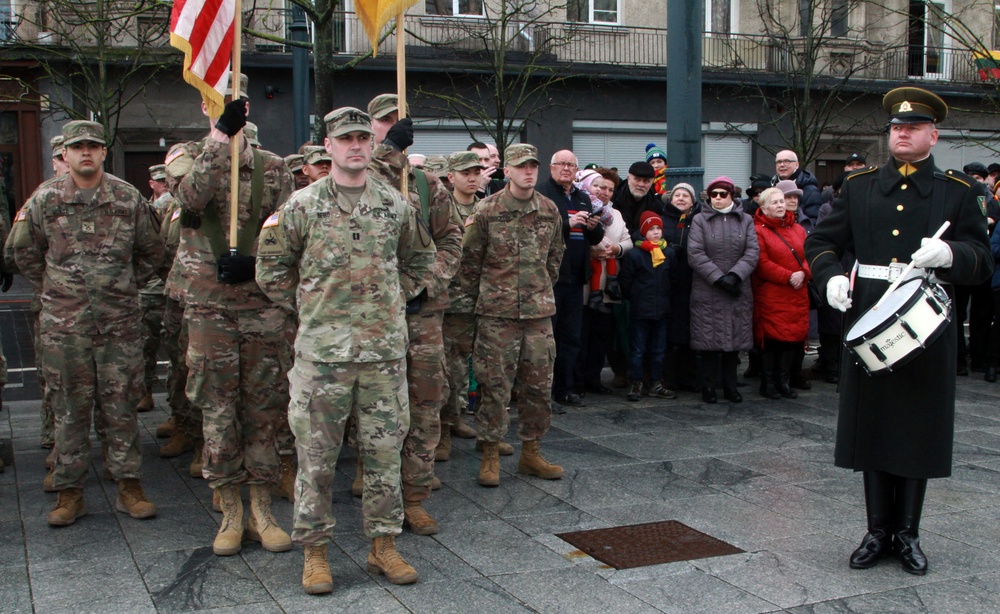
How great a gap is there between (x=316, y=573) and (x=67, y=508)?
192 cm

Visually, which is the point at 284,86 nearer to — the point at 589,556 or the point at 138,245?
the point at 138,245

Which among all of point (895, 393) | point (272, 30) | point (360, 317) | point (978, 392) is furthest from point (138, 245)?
point (272, 30)

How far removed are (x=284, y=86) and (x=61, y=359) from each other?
Result: 18772 mm

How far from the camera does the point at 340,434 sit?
213 inches

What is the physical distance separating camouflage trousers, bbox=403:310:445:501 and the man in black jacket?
9.47 ft

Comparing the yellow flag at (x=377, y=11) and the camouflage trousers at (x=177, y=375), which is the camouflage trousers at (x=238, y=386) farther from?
the yellow flag at (x=377, y=11)

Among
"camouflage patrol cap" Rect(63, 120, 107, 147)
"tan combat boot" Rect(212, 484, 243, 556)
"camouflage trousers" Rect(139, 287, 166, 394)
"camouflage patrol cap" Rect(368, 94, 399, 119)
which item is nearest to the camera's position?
"tan combat boot" Rect(212, 484, 243, 556)

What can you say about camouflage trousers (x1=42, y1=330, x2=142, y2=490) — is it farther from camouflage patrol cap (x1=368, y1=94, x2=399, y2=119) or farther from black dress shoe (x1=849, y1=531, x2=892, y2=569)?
black dress shoe (x1=849, y1=531, x2=892, y2=569)

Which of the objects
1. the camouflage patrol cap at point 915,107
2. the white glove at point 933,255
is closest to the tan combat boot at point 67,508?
the white glove at point 933,255

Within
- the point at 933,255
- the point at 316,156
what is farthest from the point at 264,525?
the point at 933,255

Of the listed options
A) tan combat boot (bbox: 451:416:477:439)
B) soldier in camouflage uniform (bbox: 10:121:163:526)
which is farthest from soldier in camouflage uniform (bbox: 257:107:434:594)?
tan combat boot (bbox: 451:416:477:439)

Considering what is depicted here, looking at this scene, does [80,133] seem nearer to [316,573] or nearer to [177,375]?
[177,375]

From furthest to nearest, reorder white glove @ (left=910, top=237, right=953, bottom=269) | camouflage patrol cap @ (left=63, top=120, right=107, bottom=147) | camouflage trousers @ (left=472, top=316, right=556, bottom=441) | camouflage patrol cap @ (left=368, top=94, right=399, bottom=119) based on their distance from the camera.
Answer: camouflage trousers @ (left=472, top=316, right=556, bottom=441), camouflage patrol cap @ (left=368, top=94, right=399, bottom=119), camouflage patrol cap @ (left=63, top=120, right=107, bottom=147), white glove @ (left=910, top=237, right=953, bottom=269)

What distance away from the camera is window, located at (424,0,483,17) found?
25578 mm
